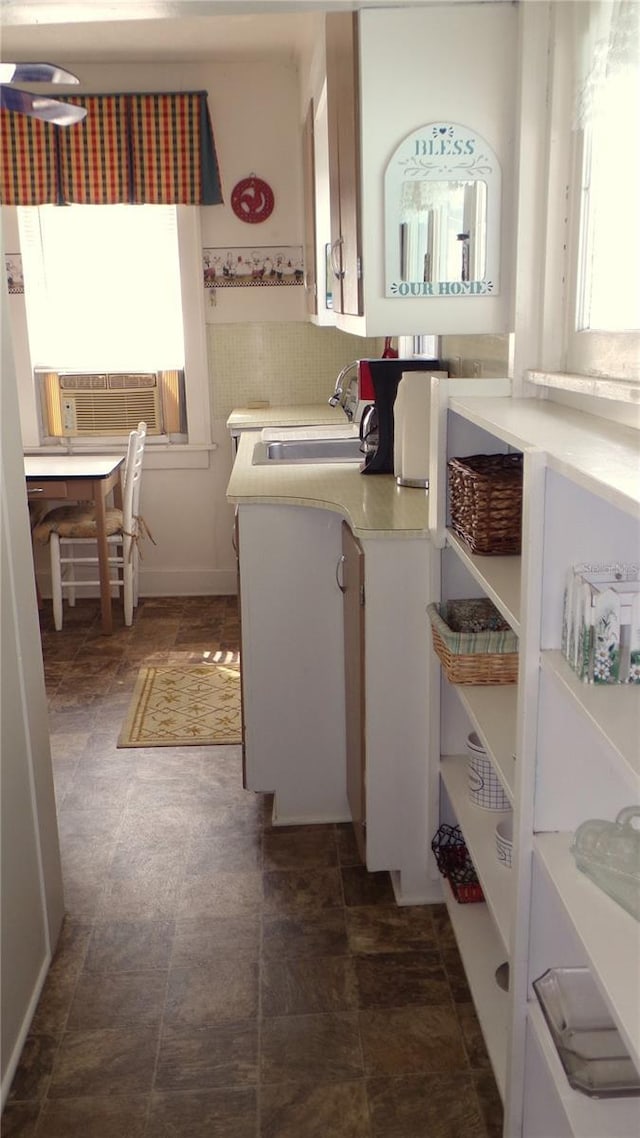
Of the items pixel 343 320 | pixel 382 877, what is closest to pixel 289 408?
pixel 343 320

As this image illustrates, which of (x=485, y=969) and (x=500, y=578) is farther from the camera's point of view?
(x=485, y=969)

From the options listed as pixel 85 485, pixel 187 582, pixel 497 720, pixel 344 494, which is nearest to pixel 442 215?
pixel 344 494

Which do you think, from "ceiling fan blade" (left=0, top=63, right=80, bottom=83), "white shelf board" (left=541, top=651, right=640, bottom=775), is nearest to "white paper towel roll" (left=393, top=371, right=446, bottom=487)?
"ceiling fan blade" (left=0, top=63, right=80, bottom=83)

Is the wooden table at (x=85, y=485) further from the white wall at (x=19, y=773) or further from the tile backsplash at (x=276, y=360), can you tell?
the white wall at (x=19, y=773)

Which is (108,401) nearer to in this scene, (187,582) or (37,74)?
(187,582)

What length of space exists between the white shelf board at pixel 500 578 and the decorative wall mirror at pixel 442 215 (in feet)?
1.94

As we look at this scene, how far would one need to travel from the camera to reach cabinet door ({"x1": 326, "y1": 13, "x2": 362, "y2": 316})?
213 cm

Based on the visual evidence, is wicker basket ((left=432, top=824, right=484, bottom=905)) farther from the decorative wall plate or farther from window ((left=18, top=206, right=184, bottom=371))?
the decorative wall plate

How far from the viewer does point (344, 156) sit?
7.86 feet

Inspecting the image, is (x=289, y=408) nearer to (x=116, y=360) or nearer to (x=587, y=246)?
(x=116, y=360)

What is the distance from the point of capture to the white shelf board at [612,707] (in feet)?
3.55

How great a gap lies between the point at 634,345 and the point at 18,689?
138 centimetres

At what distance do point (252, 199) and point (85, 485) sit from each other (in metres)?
1.65

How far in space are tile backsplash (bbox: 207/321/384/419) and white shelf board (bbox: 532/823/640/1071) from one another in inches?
147
